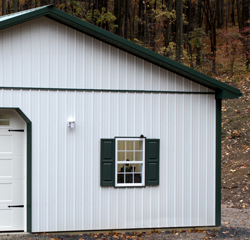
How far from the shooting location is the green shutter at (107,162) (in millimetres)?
7988

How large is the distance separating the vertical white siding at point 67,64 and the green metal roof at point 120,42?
5.7 inches

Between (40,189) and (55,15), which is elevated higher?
(55,15)

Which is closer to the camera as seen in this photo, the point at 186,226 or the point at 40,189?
the point at 40,189

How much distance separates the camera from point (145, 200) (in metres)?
8.14

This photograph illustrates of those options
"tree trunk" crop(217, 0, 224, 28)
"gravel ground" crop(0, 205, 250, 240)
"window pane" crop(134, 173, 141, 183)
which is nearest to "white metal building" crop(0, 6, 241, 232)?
"window pane" crop(134, 173, 141, 183)

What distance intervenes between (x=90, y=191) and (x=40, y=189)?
1.05 meters

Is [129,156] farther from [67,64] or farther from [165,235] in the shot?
[67,64]

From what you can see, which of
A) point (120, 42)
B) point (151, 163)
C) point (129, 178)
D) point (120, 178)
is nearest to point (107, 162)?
point (120, 178)

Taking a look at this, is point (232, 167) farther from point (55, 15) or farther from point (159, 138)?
point (55, 15)

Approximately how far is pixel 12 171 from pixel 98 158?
186cm

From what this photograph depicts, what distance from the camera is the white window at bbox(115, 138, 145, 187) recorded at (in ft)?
26.8

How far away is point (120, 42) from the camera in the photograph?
7824mm

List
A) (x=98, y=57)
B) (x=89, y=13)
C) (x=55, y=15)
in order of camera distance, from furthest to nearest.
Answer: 1. (x=89, y=13)
2. (x=98, y=57)
3. (x=55, y=15)

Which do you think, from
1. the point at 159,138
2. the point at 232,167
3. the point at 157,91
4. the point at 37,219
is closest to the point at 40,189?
the point at 37,219
